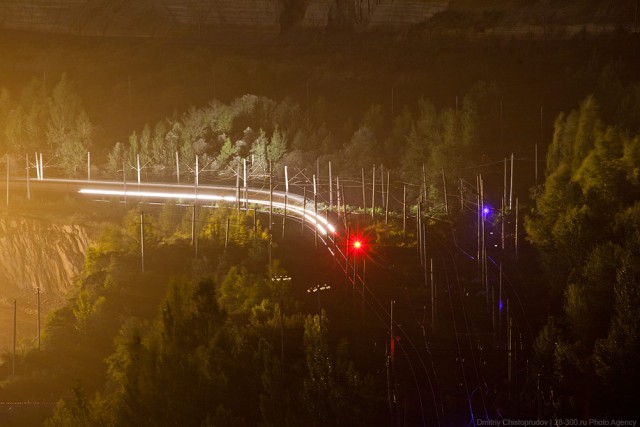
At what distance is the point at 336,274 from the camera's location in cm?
3083

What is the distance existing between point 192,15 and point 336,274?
5291 centimetres

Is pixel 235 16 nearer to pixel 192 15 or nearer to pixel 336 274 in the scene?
pixel 192 15

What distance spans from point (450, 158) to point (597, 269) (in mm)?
14730

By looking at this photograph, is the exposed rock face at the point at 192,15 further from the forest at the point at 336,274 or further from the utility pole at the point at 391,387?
the utility pole at the point at 391,387

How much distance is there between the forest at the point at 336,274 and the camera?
73.1 feet

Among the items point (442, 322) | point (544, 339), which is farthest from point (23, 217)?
point (544, 339)

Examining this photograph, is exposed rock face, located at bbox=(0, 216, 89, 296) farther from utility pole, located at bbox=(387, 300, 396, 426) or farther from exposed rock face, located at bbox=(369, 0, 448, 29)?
exposed rock face, located at bbox=(369, 0, 448, 29)

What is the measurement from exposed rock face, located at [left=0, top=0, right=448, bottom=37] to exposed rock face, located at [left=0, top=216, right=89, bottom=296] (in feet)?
135

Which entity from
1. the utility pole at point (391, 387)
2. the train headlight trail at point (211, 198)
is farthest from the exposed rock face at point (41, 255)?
the utility pole at point (391, 387)

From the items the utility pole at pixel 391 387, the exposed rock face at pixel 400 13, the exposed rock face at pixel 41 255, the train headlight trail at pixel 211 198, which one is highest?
the exposed rock face at pixel 400 13

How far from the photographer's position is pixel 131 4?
7919 centimetres

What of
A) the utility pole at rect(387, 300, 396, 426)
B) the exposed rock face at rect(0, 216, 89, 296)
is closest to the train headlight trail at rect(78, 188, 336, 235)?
the exposed rock face at rect(0, 216, 89, 296)

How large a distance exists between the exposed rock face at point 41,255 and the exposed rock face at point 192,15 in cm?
4101

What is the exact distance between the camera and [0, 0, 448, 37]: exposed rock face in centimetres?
7794
